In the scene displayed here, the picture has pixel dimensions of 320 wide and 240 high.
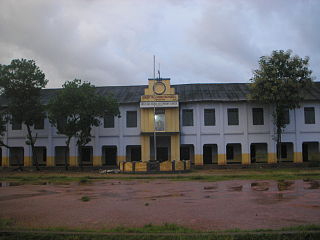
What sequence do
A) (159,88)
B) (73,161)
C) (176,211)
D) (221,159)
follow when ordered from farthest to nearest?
1. (73,161)
2. (221,159)
3. (159,88)
4. (176,211)

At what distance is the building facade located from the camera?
35.7 meters

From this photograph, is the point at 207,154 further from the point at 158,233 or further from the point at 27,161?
the point at 158,233

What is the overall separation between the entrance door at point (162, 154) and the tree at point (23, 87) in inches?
495

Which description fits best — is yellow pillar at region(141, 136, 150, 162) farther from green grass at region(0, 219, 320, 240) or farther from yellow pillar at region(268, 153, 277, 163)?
green grass at region(0, 219, 320, 240)

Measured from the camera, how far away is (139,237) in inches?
266

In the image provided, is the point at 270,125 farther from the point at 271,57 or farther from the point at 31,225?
the point at 31,225

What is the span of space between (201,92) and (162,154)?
7871 millimetres

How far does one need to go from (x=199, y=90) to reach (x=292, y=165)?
1217 cm

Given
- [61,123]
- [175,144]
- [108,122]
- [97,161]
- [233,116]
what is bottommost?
[97,161]

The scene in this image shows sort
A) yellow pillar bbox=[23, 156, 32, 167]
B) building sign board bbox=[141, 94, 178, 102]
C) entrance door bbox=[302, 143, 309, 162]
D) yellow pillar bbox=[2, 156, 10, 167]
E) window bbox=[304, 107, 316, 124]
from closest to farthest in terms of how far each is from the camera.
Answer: building sign board bbox=[141, 94, 178, 102], window bbox=[304, 107, 316, 124], yellow pillar bbox=[23, 156, 32, 167], entrance door bbox=[302, 143, 309, 162], yellow pillar bbox=[2, 156, 10, 167]

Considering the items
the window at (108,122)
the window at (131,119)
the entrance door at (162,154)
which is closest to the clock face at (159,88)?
the window at (131,119)

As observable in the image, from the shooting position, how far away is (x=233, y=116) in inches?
1441

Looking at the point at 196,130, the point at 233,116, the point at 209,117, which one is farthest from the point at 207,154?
the point at 233,116

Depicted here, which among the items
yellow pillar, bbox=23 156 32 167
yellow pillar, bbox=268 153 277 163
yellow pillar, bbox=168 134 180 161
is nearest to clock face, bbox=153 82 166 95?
yellow pillar, bbox=168 134 180 161
